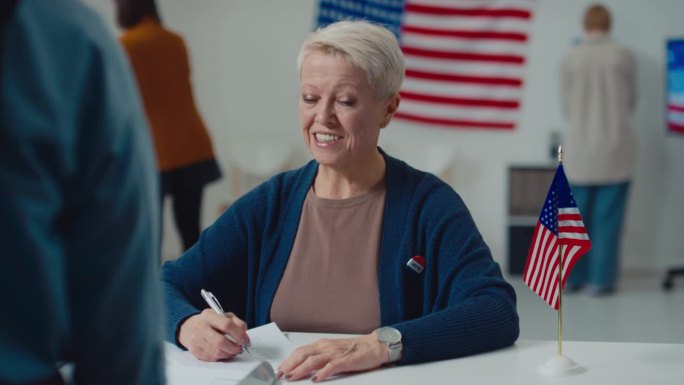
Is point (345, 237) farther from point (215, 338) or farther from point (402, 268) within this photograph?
point (215, 338)

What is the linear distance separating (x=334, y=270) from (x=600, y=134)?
398 cm

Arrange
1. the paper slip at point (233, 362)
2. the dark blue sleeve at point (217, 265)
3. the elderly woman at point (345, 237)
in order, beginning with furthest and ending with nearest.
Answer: the dark blue sleeve at point (217, 265) < the elderly woman at point (345, 237) < the paper slip at point (233, 362)

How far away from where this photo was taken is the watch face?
6.05 feet

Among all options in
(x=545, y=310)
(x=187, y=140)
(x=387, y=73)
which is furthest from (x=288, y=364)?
(x=545, y=310)

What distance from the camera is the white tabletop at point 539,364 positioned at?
1766 millimetres

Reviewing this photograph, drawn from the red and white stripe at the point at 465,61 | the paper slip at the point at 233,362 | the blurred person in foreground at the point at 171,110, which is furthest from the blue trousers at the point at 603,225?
the paper slip at the point at 233,362

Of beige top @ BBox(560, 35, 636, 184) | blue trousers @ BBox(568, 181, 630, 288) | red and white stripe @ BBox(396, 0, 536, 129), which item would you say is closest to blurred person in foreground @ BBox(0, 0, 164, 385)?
beige top @ BBox(560, 35, 636, 184)

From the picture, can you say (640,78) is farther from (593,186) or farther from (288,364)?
(288,364)

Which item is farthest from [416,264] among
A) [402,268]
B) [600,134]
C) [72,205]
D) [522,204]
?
[522,204]

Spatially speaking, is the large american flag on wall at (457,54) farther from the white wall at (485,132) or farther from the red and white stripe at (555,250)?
the red and white stripe at (555,250)

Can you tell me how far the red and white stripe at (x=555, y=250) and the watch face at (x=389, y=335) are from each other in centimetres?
33

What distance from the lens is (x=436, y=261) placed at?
84.0 inches

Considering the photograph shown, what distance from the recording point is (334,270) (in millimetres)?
2191

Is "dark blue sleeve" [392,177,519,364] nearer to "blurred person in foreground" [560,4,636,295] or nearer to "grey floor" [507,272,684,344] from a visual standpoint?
"grey floor" [507,272,684,344]
